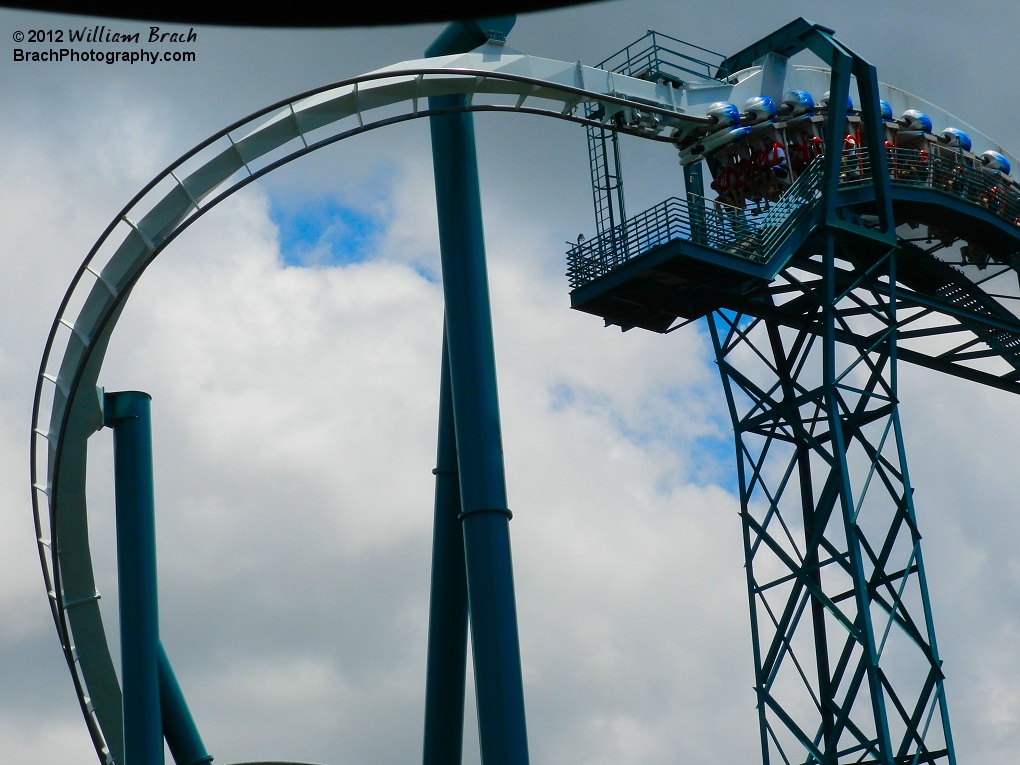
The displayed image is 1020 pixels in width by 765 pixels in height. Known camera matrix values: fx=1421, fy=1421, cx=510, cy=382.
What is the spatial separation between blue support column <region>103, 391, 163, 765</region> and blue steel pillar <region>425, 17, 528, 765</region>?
4480 mm

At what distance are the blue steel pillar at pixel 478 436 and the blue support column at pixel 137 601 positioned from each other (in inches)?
176

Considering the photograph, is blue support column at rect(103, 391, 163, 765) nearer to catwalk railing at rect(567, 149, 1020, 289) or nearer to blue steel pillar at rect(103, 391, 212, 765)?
blue steel pillar at rect(103, 391, 212, 765)

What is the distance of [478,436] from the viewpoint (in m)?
16.1

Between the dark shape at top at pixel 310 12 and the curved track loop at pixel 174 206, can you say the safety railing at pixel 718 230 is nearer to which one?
the curved track loop at pixel 174 206

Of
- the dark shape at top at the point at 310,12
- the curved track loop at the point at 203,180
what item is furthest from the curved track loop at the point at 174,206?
the dark shape at top at the point at 310,12

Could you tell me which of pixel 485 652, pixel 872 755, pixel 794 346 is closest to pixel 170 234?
pixel 485 652

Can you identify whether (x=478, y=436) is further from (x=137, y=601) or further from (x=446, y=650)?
(x=137, y=601)

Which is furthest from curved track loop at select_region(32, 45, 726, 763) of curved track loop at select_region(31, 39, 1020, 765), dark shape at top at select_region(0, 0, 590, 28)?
Result: dark shape at top at select_region(0, 0, 590, 28)

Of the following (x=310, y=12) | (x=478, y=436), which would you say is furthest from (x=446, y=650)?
(x=310, y=12)

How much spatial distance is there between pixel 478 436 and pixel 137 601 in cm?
514

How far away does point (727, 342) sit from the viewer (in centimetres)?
2467

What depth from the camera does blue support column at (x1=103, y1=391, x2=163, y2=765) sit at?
57.6 ft

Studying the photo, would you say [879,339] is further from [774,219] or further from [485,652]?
[485,652]

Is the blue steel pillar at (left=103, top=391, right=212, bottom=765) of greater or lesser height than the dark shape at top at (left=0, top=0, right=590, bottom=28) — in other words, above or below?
above
